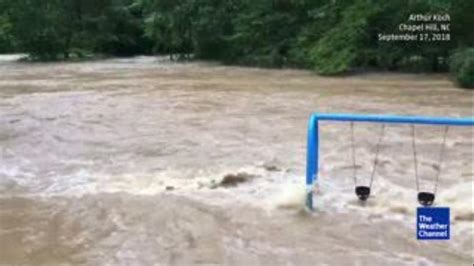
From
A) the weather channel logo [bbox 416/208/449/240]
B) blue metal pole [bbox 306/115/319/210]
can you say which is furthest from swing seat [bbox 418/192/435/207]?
the weather channel logo [bbox 416/208/449/240]

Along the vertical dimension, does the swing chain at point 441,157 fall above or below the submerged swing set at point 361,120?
below

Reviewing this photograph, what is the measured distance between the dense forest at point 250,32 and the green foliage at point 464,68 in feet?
0.08

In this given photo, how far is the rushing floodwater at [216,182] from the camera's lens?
20.7 feet

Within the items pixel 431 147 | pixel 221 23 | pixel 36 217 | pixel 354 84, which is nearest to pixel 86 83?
pixel 354 84

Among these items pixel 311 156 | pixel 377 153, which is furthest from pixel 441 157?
pixel 311 156

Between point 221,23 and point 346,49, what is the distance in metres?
8.26

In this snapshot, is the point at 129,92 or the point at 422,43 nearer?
the point at 129,92

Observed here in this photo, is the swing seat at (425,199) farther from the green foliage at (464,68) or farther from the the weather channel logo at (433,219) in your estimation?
the green foliage at (464,68)

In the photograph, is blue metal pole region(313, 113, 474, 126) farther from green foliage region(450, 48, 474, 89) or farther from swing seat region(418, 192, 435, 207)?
green foliage region(450, 48, 474, 89)

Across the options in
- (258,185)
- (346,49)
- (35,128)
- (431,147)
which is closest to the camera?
(258,185)

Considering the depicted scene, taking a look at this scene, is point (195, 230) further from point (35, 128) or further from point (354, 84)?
point (354, 84)

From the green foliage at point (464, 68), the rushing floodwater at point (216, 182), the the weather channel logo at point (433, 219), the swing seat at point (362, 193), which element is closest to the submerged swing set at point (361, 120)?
the swing seat at point (362, 193)

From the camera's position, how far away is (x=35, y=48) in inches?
1439

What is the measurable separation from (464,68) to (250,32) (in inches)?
476
